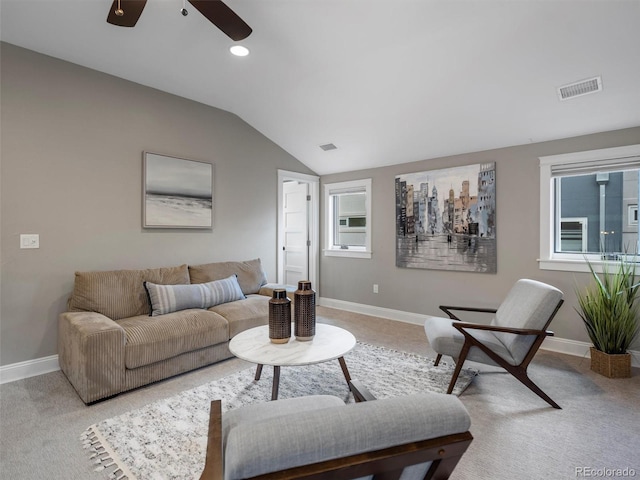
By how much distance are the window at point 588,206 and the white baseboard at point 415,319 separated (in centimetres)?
76

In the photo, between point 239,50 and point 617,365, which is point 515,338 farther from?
point 239,50

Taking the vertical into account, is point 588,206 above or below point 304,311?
above

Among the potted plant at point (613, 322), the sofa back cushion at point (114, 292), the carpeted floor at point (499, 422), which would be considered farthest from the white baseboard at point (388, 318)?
the sofa back cushion at point (114, 292)

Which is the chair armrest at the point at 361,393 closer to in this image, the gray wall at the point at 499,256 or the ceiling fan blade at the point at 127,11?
the ceiling fan blade at the point at 127,11

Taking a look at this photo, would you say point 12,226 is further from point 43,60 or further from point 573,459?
point 573,459

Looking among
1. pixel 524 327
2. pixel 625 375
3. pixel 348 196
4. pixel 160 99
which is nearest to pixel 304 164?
pixel 348 196

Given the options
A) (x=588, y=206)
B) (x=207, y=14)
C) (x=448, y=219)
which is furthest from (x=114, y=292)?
(x=588, y=206)

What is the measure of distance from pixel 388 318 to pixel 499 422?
2.47 meters

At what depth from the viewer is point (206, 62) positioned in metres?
3.06

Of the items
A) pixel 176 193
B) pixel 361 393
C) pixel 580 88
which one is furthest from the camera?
pixel 176 193

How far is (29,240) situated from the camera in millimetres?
2744

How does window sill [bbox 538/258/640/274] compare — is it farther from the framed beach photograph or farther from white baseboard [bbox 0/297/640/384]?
the framed beach photograph

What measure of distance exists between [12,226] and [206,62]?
2164 millimetres

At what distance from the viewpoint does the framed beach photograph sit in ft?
11.3
